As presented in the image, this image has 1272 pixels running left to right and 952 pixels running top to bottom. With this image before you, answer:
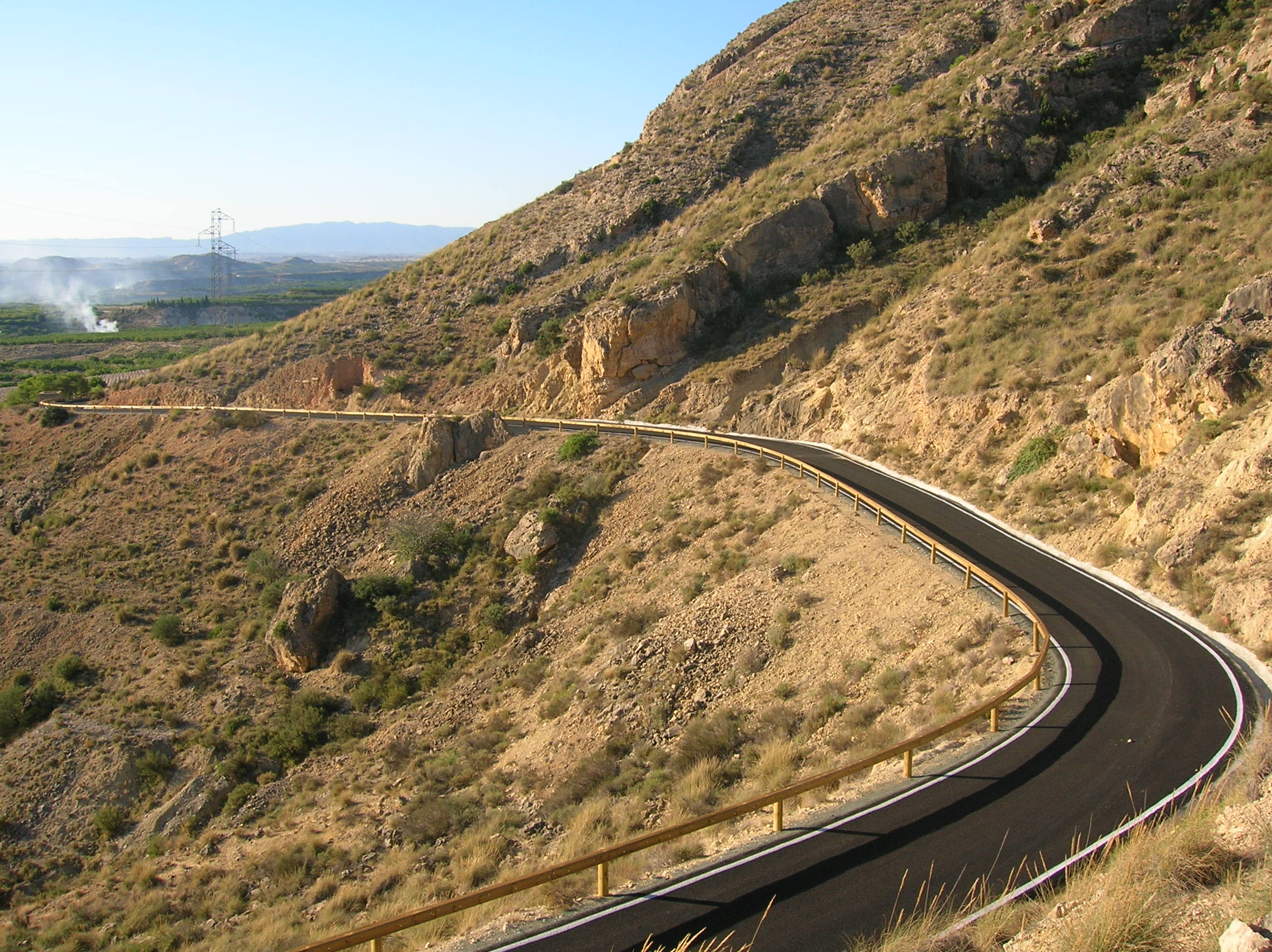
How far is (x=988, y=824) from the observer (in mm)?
9156

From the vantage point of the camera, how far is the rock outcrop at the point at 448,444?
33250 mm

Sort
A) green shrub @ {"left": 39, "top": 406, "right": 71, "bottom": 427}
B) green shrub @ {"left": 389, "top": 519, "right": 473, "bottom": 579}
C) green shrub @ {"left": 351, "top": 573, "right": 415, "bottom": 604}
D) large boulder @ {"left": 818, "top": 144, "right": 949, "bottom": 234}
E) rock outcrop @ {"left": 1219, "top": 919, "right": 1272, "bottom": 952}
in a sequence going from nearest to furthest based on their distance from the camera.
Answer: rock outcrop @ {"left": 1219, "top": 919, "right": 1272, "bottom": 952}, green shrub @ {"left": 351, "top": 573, "right": 415, "bottom": 604}, green shrub @ {"left": 389, "top": 519, "right": 473, "bottom": 579}, large boulder @ {"left": 818, "top": 144, "right": 949, "bottom": 234}, green shrub @ {"left": 39, "top": 406, "right": 71, "bottom": 427}

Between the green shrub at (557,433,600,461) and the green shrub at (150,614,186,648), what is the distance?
560 inches

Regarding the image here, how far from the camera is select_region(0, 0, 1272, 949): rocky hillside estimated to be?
→ 1617cm

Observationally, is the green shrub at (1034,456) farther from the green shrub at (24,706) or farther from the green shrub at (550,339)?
the green shrub at (24,706)

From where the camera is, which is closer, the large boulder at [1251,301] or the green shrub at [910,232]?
Result: the large boulder at [1251,301]

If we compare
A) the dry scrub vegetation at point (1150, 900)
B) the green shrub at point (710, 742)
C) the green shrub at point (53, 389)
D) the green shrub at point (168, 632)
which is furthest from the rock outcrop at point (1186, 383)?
the green shrub at point (53, 389)

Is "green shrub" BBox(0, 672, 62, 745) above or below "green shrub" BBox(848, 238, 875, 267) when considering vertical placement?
below

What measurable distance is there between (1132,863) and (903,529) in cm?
1381

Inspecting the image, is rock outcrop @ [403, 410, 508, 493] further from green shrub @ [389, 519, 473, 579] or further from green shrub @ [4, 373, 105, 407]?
green shrub @ [4, 373, 105, 407]

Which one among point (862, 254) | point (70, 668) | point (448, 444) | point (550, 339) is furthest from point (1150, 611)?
point (550, 339)

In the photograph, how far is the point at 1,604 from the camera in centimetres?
3141

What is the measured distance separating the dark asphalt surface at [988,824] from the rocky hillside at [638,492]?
44.8 inches

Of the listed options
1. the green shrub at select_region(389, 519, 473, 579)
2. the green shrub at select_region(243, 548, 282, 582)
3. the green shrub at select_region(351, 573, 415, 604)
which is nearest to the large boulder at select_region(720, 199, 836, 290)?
the green shrub at select_region(389, 519, 473, 579)
